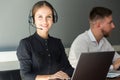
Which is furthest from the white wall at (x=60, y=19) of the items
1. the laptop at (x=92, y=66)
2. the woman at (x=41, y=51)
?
the laptop at (x=92, y=66)

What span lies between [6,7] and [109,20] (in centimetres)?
105

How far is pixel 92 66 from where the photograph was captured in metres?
1.44

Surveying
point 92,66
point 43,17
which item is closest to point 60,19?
point 43,17

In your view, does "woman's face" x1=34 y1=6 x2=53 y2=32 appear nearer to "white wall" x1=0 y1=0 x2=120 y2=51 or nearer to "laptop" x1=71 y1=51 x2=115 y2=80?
"laptop" x1=71 y1=51 x2=115 y2=80

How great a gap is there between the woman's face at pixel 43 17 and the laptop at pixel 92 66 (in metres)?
0.54

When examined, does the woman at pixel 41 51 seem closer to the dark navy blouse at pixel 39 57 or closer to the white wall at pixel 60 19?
the dark navy blouse at pixel 39 57

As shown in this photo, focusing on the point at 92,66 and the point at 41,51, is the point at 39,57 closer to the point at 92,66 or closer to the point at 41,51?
the point at 41,51

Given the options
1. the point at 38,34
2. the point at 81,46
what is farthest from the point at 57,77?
the point at 81,46

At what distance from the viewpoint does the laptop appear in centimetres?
137

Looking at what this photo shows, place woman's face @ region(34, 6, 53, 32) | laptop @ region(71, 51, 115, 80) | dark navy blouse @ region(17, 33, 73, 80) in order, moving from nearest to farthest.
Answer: laptop @ region(71, 51, 115, 80) < dark navy blouse @ region(17, 33, 73, 80) < woman's face @ region(34, 6, 53, 32)

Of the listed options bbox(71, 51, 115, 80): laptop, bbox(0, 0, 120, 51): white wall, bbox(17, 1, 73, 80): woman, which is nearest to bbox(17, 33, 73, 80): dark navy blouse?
bbox(17, 1, 73, 80): woman

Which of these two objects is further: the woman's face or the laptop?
the woman's face

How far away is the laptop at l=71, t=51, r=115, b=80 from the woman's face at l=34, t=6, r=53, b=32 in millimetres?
539

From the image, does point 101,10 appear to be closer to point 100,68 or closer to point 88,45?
point 88,45
